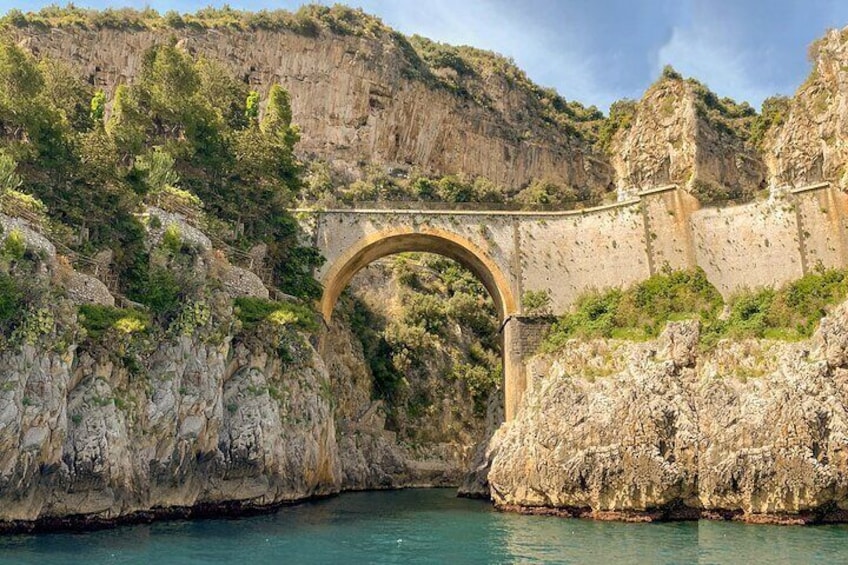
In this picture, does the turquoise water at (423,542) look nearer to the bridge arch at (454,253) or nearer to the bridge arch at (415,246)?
the bridge arch at (454,253)

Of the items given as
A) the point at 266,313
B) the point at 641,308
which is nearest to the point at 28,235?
the point at 266,313

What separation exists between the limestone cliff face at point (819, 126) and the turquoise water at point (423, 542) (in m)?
17.8

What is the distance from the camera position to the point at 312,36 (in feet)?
193

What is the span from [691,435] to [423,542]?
33.1ft

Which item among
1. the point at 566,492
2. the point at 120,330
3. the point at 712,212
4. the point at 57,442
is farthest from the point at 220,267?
the point at 712,212

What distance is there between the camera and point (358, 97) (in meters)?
58.4

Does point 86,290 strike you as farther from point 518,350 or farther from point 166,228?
point 518,350

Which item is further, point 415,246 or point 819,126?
point 415,246

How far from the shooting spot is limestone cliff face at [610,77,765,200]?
3991cm

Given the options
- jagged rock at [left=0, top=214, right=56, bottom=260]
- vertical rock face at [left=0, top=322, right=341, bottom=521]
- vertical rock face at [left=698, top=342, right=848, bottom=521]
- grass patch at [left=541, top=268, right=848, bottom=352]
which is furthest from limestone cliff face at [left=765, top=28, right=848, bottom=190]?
jagged rock at [left=0, top=214, right=56, bottom=260]

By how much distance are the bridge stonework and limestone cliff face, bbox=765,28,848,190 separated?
5.73ft

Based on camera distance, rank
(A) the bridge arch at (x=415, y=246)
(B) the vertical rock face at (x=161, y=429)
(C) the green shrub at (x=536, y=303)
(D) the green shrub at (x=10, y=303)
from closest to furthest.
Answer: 1. (B) the vertical rock face at (x=161, y=429)
2. (D) the green shrub at (x=10, y=303)
3. (C) the green shrub at (x=536, y=303)
4. (A) the bridge arch at (x=415, y=246)

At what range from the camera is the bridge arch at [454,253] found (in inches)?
1403

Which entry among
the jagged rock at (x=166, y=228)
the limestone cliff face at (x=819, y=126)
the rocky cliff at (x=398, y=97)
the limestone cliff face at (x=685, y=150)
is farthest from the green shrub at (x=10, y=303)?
the rocky cliff at (x=398, y=97)
